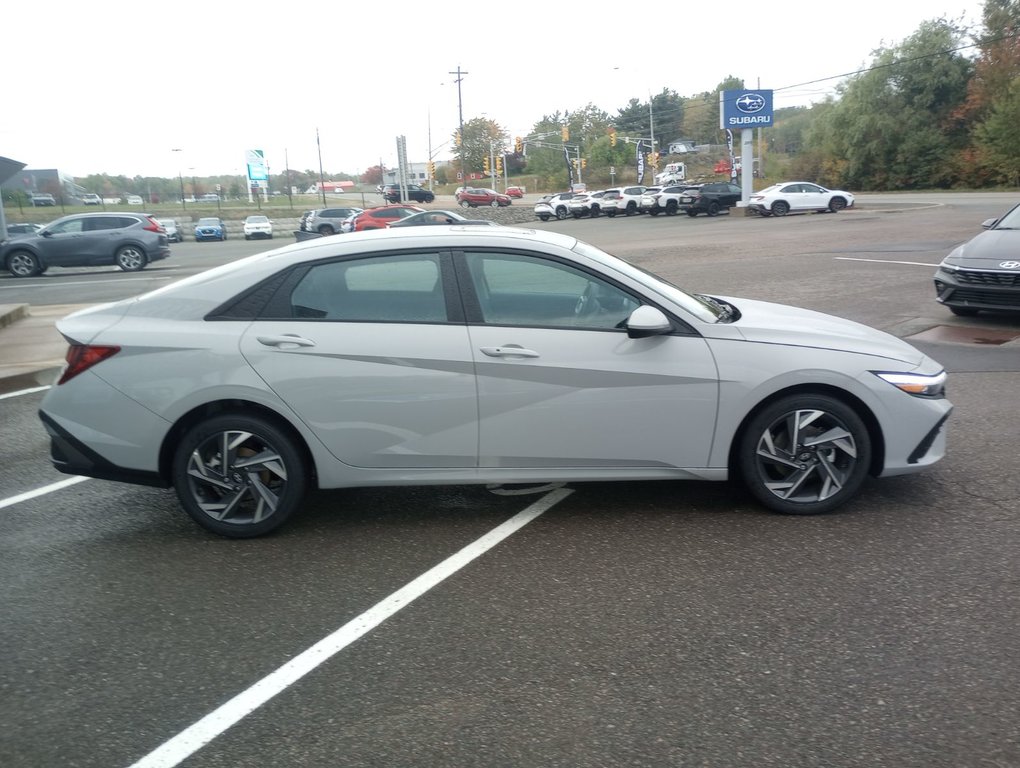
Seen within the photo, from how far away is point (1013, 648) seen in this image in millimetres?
3449

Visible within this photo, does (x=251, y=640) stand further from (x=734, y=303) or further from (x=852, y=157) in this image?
(x=852, y=157)

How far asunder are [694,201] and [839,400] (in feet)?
136

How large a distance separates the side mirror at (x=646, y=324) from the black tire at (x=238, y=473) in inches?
73.4

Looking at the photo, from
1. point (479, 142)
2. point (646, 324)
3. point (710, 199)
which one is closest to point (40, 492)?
point (646, 324)

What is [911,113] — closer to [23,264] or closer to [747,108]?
[747,108]

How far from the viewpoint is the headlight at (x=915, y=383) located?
477 centimetres

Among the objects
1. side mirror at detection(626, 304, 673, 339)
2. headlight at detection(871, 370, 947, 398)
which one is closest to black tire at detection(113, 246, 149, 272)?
side mirror at detection(626, 304, 673, 339)

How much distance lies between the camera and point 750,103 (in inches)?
1730

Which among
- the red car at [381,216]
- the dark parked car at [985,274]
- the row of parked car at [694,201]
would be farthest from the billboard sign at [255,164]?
the dark parked car at [985,274]

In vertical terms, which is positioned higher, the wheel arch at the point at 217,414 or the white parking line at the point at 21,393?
the wheel arch at the point at 217,414

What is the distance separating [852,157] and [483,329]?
6923 centimetres

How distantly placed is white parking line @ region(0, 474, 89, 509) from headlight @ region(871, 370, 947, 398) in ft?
15.4

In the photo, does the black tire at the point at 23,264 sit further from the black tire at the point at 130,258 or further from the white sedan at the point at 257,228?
the white sedan at the point at 257,228

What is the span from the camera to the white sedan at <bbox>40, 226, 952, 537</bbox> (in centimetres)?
469
